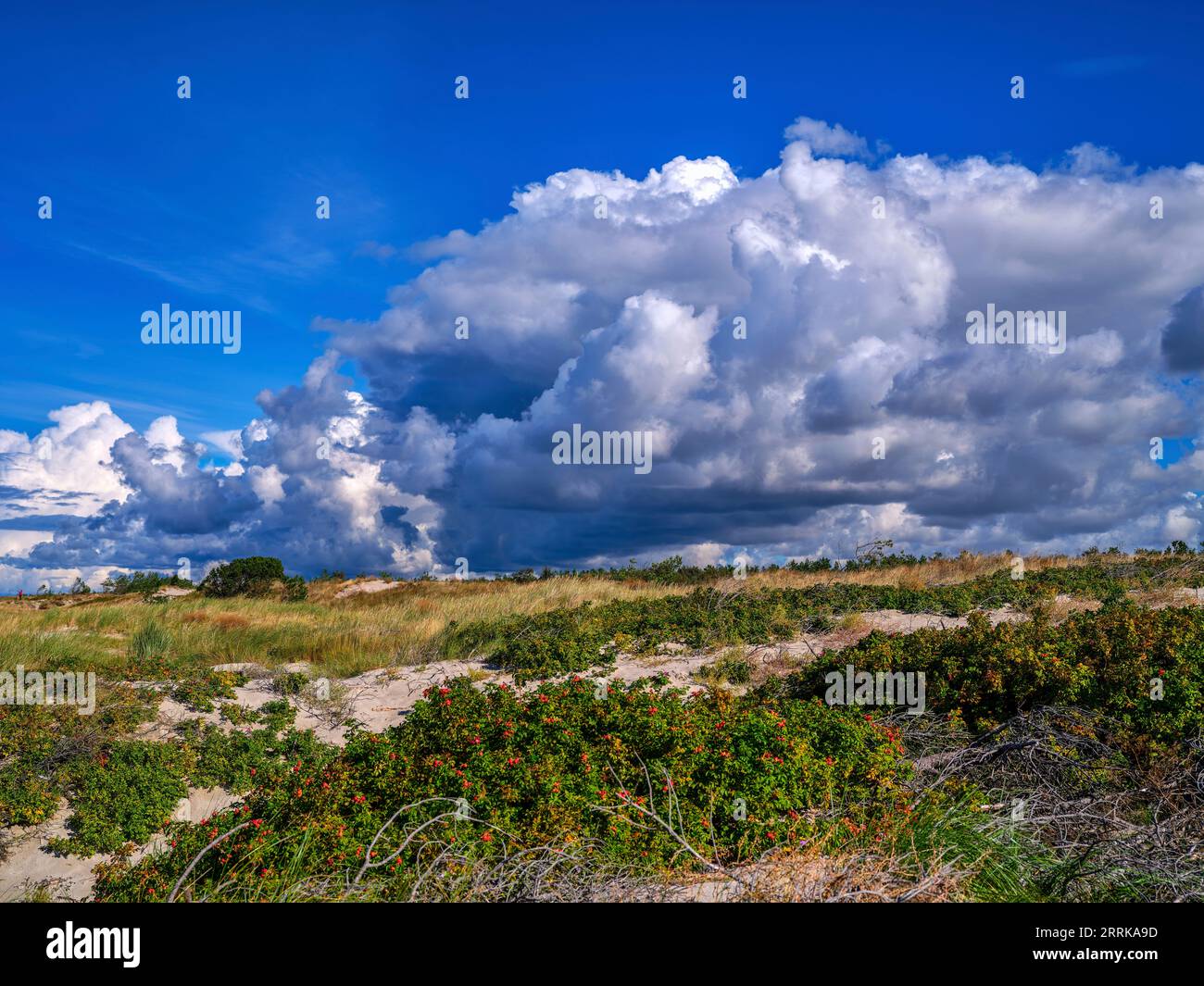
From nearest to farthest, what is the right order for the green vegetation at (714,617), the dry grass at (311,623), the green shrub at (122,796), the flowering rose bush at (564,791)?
1. the flowering rose bush at (564,791)
2. the green shrub at (122,796)
3. the green vegetation at (714,617)
4. the dry grass at (311,623)

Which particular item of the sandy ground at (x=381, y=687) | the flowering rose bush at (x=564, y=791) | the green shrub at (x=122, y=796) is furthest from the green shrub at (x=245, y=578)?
the flowering rose bush at (x=564, y=791)

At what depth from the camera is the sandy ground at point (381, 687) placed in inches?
322

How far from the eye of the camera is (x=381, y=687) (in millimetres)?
13203

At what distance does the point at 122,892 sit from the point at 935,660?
847cm

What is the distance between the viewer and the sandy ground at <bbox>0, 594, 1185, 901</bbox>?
8188 mm

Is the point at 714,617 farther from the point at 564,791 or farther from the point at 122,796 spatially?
the point at 122,796

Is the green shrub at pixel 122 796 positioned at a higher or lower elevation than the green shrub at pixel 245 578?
lower

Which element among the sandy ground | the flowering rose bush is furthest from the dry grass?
the flowering rose bush

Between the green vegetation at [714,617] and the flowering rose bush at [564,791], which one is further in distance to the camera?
the green vegetation at [714,617]

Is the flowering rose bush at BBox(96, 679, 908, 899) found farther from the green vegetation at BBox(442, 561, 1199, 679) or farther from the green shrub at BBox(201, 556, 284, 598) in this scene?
the green shrub at BBox(201, 556, 284, 598)

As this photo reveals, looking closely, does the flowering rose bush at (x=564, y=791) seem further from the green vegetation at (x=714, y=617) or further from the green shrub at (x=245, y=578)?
the green shrub at (x=245, y=578)

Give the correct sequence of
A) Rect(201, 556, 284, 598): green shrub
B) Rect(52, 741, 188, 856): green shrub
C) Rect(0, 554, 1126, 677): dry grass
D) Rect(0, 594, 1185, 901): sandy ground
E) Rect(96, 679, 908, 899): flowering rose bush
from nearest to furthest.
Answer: Rect(96, 679, 908, 899): flowering rose bush < Rect(0, 594, 1185, 901): sandy ground < Rect(52, 741, 188, 856): green shrub < Rect(0, 554, 1126, 677): dry grass < Rect(201, 556, 284, 598): green shrub

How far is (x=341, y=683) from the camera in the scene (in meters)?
13.2
